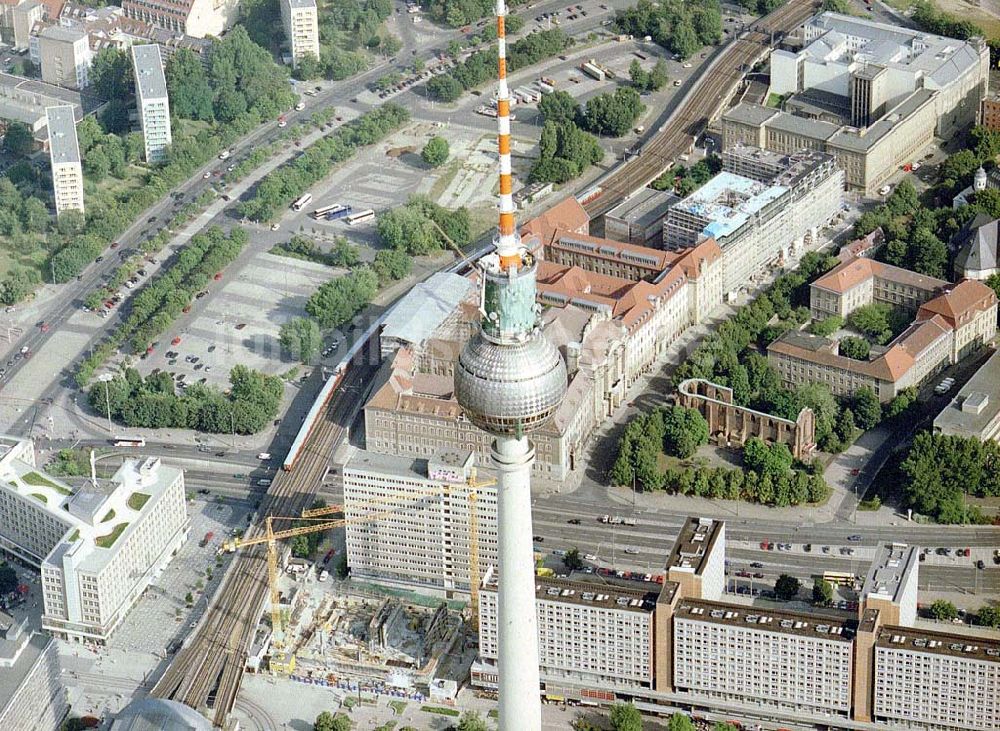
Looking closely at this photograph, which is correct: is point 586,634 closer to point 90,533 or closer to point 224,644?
point 224,644

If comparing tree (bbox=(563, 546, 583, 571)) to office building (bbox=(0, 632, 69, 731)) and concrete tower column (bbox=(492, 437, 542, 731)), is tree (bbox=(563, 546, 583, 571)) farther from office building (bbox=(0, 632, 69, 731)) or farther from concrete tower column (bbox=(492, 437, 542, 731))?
office building (bbox=(0, 632, 69, 731))

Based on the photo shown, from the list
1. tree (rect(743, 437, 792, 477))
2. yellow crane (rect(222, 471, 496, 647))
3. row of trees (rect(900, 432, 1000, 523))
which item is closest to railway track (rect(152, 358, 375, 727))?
yellow crane (rect(222, 471, 496, 647))

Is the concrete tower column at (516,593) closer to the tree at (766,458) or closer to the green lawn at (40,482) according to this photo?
the tree at (766,458)

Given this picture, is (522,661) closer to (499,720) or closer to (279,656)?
(499,720)

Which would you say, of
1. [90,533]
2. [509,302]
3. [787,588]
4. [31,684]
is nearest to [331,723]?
[31,684]

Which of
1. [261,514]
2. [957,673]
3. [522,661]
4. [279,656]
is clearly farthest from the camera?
[261,514]

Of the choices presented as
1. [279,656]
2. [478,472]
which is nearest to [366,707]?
[279,656]

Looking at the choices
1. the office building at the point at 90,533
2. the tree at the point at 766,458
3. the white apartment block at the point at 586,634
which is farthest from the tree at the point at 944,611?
the office building at the point at 90,533
